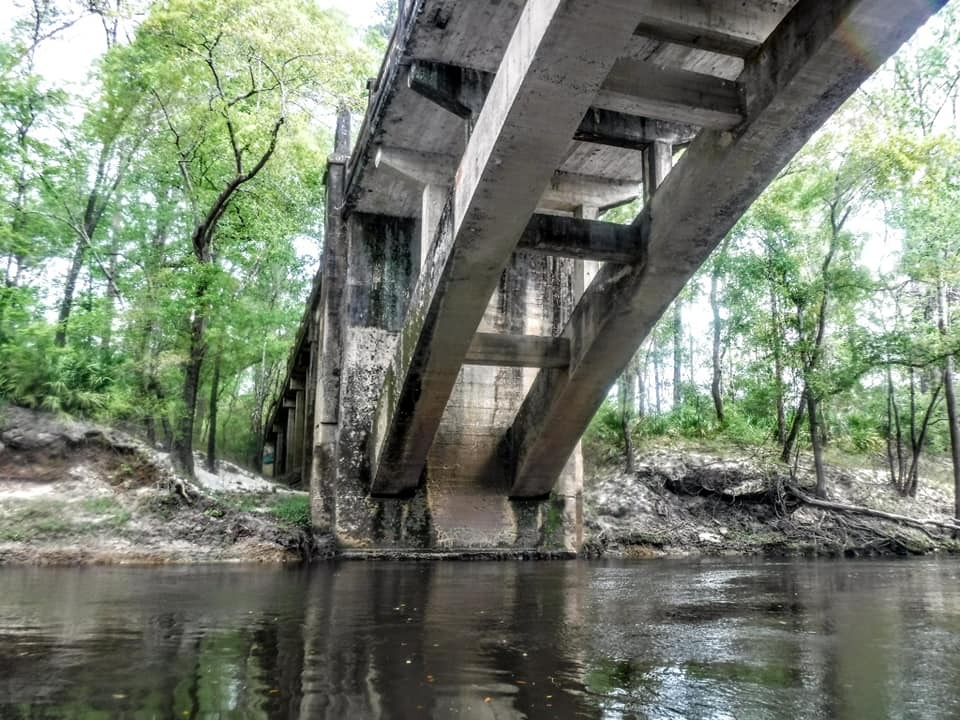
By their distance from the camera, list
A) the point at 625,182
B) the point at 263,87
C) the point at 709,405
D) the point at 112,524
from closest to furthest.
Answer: the point at 112,524 → the point at 625,182 → the point at 263,87 → the point at 709,405

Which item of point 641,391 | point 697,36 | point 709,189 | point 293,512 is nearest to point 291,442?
point 641,391

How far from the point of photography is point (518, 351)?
11.2m

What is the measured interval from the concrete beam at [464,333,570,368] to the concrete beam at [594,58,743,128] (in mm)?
4615

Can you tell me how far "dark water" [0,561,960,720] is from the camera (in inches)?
130

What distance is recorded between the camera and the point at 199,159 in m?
17.6

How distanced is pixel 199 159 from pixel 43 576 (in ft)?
37.3

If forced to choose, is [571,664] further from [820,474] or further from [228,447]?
[228,447]

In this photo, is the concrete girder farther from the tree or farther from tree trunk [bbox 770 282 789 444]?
tree trunk [bbox 770 282 789 444]

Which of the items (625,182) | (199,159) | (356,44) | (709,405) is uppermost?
(356,44)

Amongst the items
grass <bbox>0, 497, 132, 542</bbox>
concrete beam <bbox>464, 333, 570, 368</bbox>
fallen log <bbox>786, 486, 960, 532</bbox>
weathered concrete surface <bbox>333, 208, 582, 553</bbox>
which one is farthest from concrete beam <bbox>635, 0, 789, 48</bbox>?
fallen log <bbox>786, 486, 960, 532</bbox>

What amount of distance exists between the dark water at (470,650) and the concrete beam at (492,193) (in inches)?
134

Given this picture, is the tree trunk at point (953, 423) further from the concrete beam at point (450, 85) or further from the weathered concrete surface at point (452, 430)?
the concrete beam at point (450, 85)

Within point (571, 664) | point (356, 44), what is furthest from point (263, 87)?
point (571, 664)

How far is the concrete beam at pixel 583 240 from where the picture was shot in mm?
9047
